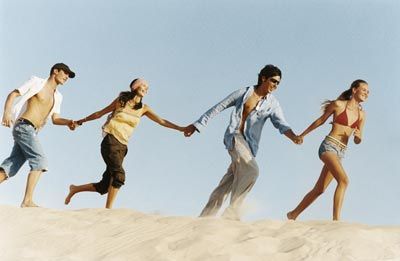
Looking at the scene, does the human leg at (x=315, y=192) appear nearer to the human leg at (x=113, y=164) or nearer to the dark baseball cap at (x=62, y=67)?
the human leg at (x=113, y=164)

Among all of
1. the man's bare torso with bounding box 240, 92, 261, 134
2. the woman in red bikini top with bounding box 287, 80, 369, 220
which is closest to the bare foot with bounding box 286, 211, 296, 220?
the woman in red bikini top with bounding box 287, 80, 369, 220

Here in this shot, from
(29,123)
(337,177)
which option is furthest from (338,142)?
(29,123)

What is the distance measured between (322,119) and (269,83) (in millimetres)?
Result: 917

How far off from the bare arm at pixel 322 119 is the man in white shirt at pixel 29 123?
11.2 ft

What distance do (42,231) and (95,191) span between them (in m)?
1.93

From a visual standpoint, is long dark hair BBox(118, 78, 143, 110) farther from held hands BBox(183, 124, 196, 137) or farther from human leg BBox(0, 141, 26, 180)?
human leg BBox(0, 141, 26, 180)

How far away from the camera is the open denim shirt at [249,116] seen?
27.5 ft

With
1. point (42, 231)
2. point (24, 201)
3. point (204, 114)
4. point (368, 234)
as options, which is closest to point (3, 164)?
point (24, 201)

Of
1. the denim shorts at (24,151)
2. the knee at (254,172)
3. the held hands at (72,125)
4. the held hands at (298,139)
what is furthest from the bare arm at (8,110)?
the held hands at (298,139)

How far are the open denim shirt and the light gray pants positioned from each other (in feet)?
0.31

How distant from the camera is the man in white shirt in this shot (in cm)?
845

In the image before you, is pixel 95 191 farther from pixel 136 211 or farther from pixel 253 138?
pixel 253 138

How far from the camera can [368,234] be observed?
6246 millimetres

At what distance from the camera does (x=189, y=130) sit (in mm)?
8844
